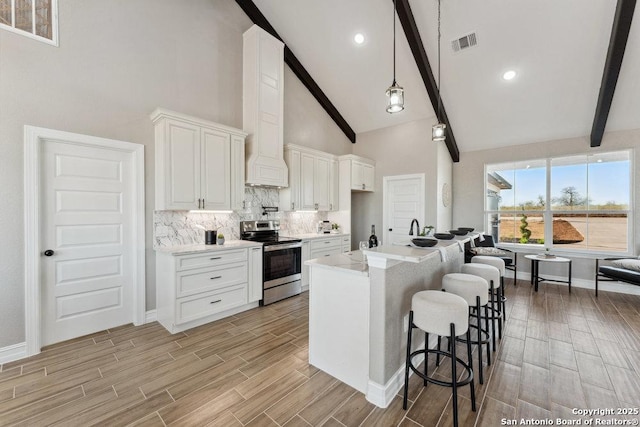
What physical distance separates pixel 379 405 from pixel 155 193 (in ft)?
11.0

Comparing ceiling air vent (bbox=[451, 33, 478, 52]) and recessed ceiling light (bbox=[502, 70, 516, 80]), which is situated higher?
ceiling air vent (bbox=[451, 33, 478, 52])

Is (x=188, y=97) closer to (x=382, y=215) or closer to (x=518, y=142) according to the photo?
(x=382, y=215)

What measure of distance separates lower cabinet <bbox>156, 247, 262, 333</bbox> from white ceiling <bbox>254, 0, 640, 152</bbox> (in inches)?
148

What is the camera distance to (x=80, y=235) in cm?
303

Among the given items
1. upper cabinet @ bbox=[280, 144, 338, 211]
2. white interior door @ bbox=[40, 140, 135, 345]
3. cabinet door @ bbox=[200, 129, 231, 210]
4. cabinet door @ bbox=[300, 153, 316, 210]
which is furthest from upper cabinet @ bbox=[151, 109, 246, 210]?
cabinet door @ bbox=[300, 153, 316, 210]

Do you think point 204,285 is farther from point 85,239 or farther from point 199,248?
point 85,239

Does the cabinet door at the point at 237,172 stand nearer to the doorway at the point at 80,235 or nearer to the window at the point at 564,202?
the doorway at the point at 80,235

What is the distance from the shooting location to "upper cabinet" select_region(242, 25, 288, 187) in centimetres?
423

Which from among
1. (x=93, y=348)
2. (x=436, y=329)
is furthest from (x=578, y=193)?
(x=93, y=348)

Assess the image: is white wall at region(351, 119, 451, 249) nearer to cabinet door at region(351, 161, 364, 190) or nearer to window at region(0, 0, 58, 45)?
cabinet door at region(351, 161, 364, 190)

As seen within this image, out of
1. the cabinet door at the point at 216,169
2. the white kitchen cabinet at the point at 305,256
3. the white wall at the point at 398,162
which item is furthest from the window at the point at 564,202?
the cabinet door at the point at 216,169

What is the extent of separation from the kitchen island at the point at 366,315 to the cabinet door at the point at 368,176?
12.2 feet

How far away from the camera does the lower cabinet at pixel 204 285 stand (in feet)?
10.3

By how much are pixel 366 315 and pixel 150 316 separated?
114 inches
